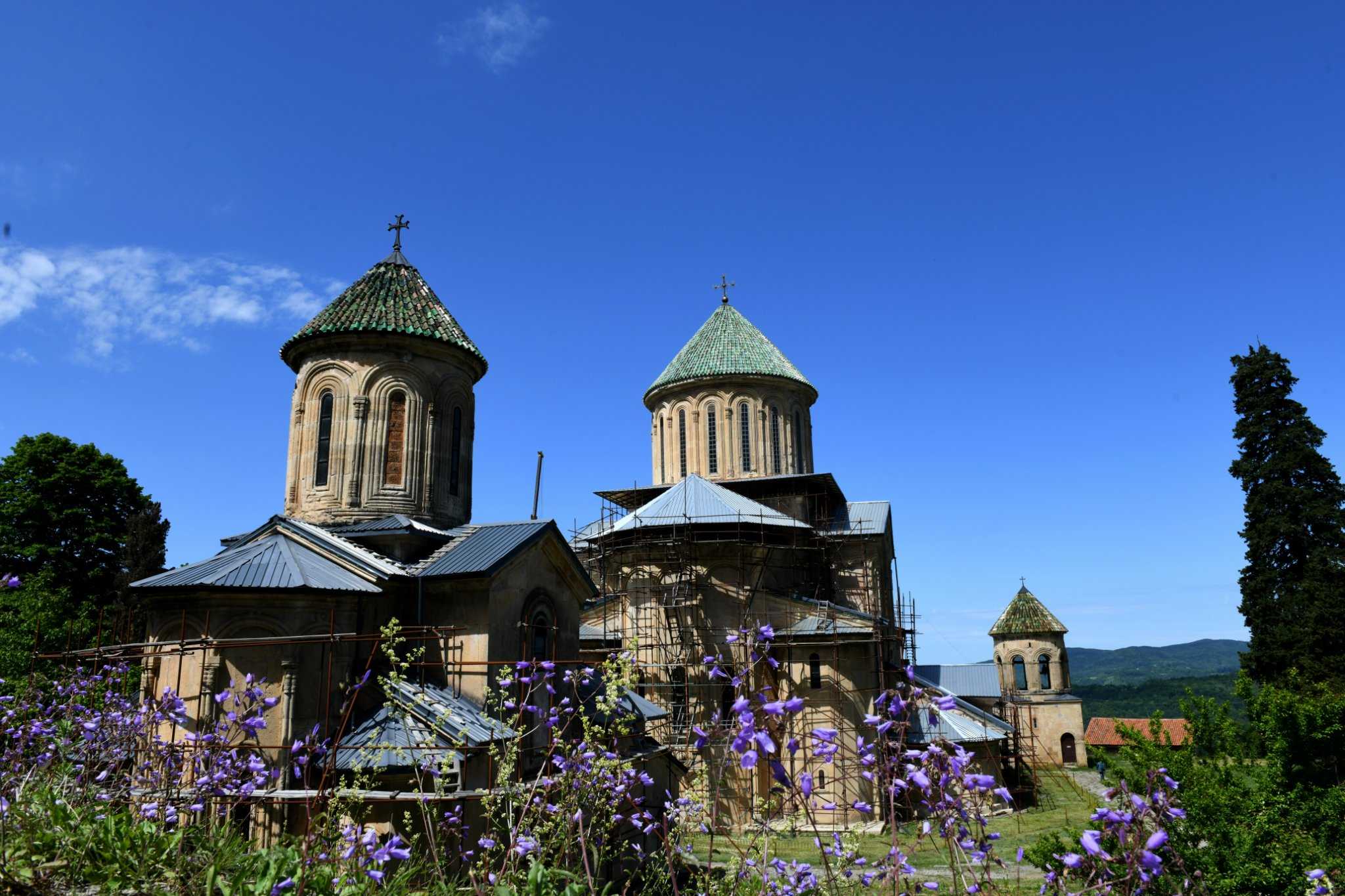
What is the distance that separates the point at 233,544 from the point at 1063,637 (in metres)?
30.6

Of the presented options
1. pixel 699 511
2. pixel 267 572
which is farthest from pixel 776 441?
pixel 267 572

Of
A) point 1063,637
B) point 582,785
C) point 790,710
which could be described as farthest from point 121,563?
point 1063,637

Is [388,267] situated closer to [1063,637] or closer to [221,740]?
[221,740]

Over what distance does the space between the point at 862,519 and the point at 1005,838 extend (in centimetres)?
931

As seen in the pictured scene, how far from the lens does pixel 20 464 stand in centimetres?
2141

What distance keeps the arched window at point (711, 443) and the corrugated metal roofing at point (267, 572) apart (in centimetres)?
1397

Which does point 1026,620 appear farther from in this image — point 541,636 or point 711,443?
point 541,636

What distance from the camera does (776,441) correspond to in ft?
79.4

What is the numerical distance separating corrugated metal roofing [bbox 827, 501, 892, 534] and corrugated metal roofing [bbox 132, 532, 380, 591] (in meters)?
14.1

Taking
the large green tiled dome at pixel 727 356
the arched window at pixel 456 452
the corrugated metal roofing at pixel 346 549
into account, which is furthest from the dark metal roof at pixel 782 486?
the corrugated metal roofing at pixel 346 549

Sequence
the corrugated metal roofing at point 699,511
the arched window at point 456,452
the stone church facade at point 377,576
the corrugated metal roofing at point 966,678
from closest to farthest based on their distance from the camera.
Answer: the stone church facade at point 377,576, the arched window at point 456,452, the corrugated metal roofing at point 699,511, the corrugated metal roofing at point 966,678

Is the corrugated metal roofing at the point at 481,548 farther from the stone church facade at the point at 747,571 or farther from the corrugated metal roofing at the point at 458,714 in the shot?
the stone church facade at the point at 747,571

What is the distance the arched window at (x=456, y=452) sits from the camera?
14609 mm

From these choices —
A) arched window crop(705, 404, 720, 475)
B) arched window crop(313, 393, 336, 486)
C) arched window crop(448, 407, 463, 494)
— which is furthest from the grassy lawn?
arched window crop(705, 404, 720, 475)
